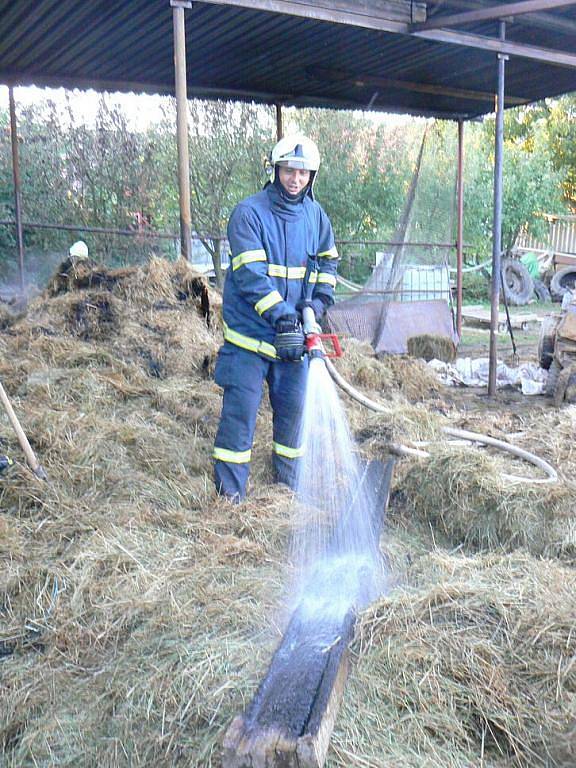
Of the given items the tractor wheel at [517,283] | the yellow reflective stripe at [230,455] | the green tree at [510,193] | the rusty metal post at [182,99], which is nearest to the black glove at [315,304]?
the yellow reflective stripe at [230,455]

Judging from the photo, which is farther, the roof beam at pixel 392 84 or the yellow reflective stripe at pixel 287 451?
the roof beam at pixel 392 84

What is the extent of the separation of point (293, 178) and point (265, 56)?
455cm

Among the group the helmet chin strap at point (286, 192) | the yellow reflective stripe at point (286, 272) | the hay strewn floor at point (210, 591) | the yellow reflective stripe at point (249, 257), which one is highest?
the helmet chin strap at point (286, 192)

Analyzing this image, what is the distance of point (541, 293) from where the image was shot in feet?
60.0

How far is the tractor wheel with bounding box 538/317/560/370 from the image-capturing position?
801 cm

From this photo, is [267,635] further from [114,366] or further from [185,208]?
[185,208]

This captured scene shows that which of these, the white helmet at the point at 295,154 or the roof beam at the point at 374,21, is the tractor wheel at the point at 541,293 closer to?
the roof beam at the point at 374,21

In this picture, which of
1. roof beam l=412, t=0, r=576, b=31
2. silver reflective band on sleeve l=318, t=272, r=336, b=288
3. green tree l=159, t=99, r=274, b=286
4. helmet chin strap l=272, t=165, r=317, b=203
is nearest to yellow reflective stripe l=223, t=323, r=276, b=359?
silver reflective band on sleeve l=318, t=272, r=336, b=288

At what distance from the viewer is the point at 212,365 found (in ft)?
18.8

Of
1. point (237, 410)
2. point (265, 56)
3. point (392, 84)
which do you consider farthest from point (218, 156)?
point (237, 410)

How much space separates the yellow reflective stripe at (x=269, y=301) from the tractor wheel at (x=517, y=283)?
567 inches

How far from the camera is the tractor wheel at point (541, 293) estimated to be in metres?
18.2

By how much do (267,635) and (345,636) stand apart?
0.35m

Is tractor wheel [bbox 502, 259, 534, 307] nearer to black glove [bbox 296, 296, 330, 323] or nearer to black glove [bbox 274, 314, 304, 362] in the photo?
black glove [bbox 296, 296, 330, 323]
